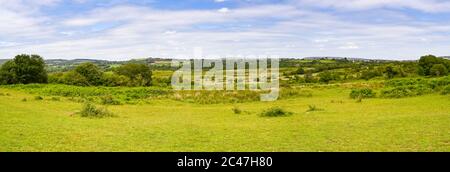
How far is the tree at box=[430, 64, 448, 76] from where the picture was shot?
7600 cm

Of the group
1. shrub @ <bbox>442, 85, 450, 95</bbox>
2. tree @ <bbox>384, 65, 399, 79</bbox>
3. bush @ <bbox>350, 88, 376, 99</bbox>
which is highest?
tree @ <bbox>384, 65, 399, 79</bbox>

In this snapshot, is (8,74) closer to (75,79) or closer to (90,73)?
(75,79)

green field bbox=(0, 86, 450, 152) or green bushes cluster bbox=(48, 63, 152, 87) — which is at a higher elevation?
green bushes cluster bbox=(48, 63, 152, 87)

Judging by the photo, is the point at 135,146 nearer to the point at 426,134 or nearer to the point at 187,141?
the point at 187,141

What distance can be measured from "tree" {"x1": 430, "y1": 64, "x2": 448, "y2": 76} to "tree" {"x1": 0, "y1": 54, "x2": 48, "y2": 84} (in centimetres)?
6150

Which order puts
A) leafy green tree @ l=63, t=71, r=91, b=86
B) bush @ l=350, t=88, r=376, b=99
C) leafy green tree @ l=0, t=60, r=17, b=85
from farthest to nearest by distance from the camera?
leafy green tree @ l=63, t=71, r=91, b=86 < leafy green tree @ l=0, t=60, r=17, b=85 < bush @ l=350, t=88, r=376, b=99

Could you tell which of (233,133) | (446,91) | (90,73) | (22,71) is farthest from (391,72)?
(233,133)

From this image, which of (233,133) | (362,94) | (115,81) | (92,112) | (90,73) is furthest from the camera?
(115,81)

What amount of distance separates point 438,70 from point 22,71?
64.3 meters

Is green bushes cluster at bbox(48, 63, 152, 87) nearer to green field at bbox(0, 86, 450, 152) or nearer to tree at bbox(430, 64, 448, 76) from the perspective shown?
tree at bbox(430, 64, 448, 76)

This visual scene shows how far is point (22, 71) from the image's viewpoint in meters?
73.9

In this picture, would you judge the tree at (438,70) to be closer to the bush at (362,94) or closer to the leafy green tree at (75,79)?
the bush at (362,94)

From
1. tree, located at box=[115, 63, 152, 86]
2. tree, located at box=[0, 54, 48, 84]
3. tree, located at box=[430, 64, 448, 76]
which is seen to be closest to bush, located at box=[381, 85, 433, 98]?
tree, located at box=[430, 64, 448, 76]
